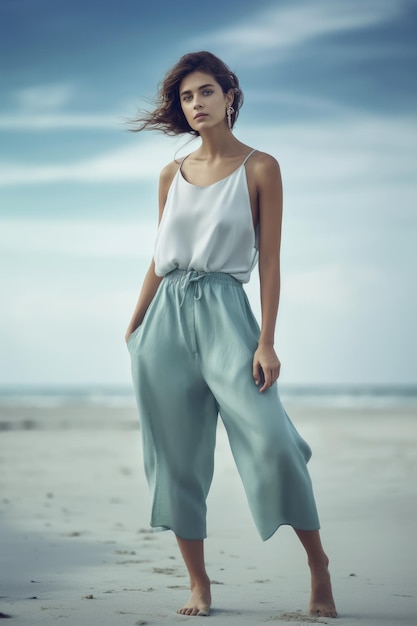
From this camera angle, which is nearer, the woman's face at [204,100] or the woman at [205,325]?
the woman at [205,325]

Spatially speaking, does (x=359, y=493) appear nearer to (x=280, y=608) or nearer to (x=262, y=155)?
(x=280, y=608)

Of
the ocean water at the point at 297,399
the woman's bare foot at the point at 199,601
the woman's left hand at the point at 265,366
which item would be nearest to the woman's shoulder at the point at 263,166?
the woman's left hand at the point at 265,366

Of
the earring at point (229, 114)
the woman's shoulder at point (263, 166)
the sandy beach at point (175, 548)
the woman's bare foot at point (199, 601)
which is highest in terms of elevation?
the earring at point (229, 114)

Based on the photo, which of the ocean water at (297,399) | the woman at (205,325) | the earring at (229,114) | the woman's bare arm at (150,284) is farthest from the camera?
the ocean water at (297,399)

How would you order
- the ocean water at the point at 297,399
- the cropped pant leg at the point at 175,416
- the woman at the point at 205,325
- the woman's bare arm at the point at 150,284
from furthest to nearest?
the ocean water at the point at 297,399 → the woman's bare arm at the point at 150,284 → the cropped pant leg at the point at 175,416 → the woman at the point at 205,325

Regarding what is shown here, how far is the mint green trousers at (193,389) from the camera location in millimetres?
2881

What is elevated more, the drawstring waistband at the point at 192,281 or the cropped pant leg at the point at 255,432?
the drawstring waistband at the point at 192,281

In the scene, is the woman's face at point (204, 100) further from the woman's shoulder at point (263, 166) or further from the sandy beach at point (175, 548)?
the sandy beach at point (175, 548)

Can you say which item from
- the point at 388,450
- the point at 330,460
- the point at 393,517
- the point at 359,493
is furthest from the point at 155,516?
the point at 388,450

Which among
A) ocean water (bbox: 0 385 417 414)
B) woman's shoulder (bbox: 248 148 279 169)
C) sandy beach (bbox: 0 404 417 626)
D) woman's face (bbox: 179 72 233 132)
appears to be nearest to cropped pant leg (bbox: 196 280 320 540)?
sandy beach (bbox: 0 404 417 626)

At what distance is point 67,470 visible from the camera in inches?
278

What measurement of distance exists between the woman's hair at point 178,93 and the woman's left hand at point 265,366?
2.76ft

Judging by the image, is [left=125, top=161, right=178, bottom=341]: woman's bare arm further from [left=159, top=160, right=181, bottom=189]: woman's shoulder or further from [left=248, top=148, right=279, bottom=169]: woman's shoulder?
[left=248, top=148, right=279, bottom=169]: woman's shoulder

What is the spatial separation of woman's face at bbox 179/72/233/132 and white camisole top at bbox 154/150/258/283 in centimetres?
18
